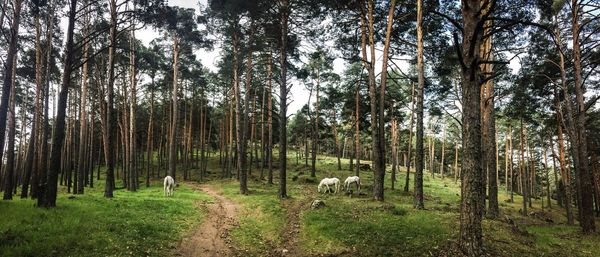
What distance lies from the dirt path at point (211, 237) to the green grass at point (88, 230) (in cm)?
41

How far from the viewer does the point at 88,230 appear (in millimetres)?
8711

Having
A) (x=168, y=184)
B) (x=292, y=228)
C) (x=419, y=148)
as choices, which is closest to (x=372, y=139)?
(x=419, y=148)

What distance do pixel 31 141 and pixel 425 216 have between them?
2014 cm

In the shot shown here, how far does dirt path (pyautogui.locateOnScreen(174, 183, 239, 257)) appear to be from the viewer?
9.03 meters

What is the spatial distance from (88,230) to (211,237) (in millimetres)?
3612

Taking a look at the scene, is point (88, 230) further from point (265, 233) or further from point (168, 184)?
point (168, 184)

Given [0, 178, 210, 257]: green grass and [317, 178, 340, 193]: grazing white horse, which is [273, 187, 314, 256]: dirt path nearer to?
[0, 178, 210, 257]: green grass

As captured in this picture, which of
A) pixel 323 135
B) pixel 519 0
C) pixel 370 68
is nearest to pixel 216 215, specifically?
pixel 370 68

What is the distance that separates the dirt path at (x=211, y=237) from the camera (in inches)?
356

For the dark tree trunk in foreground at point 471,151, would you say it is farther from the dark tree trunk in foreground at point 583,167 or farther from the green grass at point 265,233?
the dark tree trunk in foreground at point 583,167

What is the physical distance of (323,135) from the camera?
44469mm

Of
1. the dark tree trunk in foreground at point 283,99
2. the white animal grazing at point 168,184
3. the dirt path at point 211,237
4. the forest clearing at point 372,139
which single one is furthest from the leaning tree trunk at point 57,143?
the dark tree trunk in foreground at point 283,99

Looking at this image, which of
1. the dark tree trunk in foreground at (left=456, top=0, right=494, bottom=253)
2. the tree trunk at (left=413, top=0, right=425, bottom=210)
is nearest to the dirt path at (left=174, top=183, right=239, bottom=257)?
the dark tree trunk in foreground at (left=456, top=0, right=494, bottom=253)

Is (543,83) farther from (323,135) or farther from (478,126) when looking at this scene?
(323,135)
